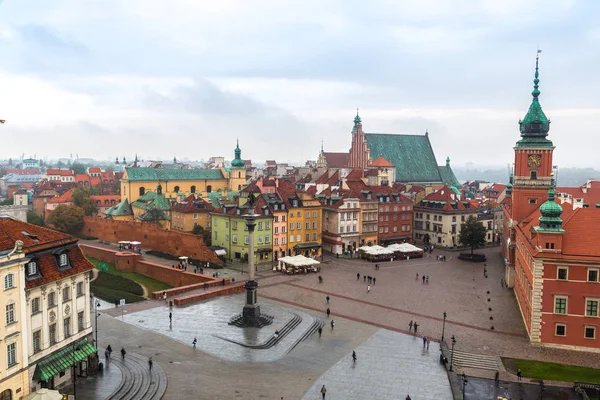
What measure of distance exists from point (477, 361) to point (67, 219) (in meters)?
74.9

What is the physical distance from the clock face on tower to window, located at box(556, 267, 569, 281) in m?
24.5

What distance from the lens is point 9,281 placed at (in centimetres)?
2602

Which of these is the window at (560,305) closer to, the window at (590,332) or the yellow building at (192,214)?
the window at (590,332)

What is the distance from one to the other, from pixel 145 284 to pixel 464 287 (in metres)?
34.3

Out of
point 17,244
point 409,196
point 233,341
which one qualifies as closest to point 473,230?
point 409,196

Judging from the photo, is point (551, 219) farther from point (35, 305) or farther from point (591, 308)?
point (35, 305)

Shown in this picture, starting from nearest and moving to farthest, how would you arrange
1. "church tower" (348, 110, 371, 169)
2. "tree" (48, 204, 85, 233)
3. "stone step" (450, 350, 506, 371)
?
"stone step" (450, 350, 506, 371) < "tree" (48, 204, 85, 233) < "church tower" (348, 110, 371, 169)

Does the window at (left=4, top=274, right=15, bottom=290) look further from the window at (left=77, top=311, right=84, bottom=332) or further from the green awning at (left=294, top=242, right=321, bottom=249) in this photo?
the green awning at (left=294, top=242, right=321, bottom=249)

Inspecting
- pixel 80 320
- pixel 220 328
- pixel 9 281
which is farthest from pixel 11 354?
pixel 220 328

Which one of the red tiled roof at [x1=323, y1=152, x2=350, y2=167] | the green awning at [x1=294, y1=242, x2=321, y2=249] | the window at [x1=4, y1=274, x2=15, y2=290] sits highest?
the red tiled roof at [x1=323, y1=152, x2=350, y2=167]

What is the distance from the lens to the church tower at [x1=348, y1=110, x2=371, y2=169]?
111062 millimetres

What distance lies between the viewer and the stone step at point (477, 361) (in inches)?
1382

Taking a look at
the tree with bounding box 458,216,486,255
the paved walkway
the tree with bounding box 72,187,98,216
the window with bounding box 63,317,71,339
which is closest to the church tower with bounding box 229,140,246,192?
the tree with bounding box 72,187,98,216

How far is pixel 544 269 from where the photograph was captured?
38844 mm
